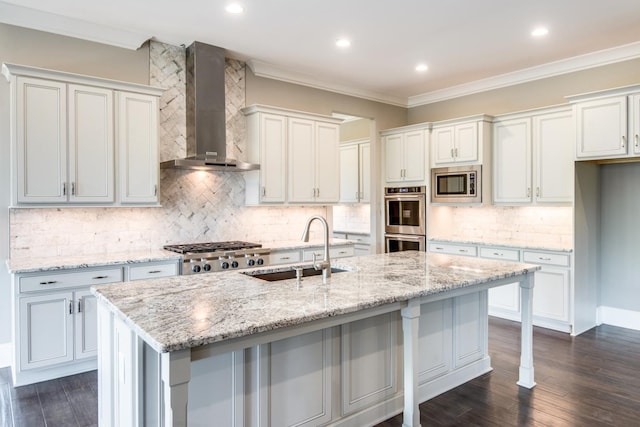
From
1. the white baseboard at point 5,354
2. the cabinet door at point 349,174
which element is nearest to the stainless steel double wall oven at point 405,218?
the cabinet door at point 349,174

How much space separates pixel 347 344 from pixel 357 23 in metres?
2.89

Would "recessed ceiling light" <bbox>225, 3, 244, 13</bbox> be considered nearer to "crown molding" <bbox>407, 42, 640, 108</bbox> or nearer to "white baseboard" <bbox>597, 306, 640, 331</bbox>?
"crown molding" <bbox>407, 42, 640, 108</bbox>

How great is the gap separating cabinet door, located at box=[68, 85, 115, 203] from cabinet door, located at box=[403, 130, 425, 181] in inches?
152

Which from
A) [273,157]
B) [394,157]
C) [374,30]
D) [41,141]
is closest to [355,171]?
[394,157]

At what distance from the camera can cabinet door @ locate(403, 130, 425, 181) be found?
231 inches

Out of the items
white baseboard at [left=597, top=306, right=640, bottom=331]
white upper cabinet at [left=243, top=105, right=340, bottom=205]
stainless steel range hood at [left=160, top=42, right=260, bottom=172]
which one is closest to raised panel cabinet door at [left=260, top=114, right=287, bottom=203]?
white upper cabinet at [left=243, top=105, right=340, bottom=205]

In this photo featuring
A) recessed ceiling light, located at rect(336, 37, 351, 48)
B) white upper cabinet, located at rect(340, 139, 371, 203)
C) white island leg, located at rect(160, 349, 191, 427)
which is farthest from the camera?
white upper cabinet, located at rect(340, 139, 371, 203)

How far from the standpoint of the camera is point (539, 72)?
202 inches

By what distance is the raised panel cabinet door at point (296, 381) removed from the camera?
7.02 feet

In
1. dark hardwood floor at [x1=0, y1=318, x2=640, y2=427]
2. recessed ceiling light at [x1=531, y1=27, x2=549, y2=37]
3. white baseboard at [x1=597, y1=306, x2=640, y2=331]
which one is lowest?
dark hardwood floor at [x1=0, y1=318, x2=640, y2=427]

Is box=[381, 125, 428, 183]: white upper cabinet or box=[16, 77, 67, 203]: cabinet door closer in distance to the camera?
box=[16, 77, 67, 203]: cabinet door

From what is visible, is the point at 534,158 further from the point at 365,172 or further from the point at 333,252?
the point at 333,252

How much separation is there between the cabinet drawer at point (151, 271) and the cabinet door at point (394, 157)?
3557 mm

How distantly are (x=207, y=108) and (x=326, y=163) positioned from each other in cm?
164
